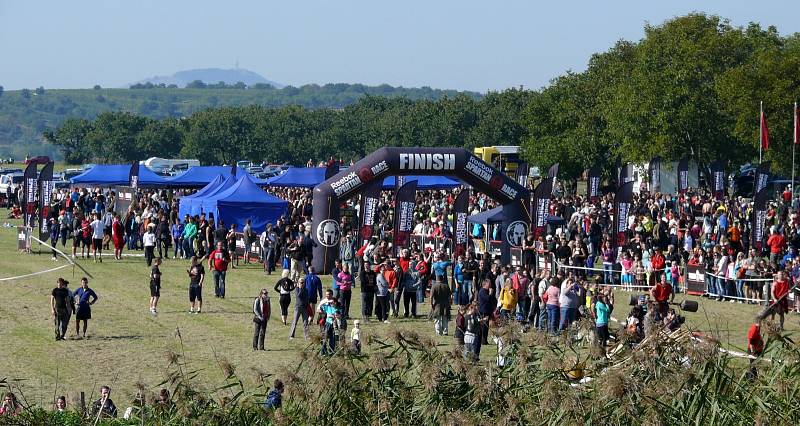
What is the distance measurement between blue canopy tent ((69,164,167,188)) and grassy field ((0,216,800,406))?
1812 centimetres

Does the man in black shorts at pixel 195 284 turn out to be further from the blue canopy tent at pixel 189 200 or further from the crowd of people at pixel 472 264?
the blue canopy tent at pixel 189 200

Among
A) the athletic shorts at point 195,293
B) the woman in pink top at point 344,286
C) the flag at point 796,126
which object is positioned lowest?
the athletic shorts at point 195,293

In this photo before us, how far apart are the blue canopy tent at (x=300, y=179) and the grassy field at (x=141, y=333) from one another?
18641mm

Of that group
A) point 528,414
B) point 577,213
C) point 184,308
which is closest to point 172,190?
point 577,213

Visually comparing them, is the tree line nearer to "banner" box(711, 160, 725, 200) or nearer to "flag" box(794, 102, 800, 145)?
"flag" box(794, 102, 800, 145)

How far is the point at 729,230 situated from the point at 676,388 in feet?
73.4

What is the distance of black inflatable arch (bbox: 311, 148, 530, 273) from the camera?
30250 mm

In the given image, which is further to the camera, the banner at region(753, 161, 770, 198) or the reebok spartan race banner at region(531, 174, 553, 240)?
the banner at region(753, 161, 770, 198)

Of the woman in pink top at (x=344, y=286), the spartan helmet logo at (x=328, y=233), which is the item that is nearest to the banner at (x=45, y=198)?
the spartan helmet logo at (x=328, y=233)

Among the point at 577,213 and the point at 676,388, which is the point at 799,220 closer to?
the point at 577,213

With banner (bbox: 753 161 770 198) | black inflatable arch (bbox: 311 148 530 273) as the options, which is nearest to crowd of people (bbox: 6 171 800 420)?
black inflatable arch (bbox: 311 148 530 273)

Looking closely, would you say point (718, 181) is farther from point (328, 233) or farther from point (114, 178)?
point (114, 178)

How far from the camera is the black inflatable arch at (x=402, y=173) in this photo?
99.2 feet

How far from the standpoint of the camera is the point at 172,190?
50688 millimetres
